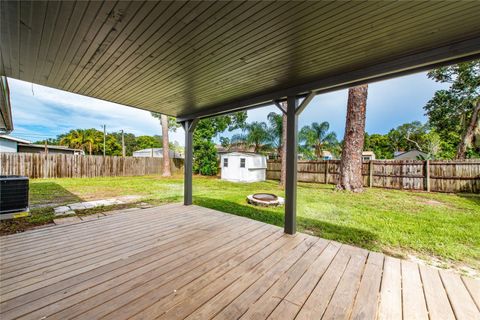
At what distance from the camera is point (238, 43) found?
193 cm

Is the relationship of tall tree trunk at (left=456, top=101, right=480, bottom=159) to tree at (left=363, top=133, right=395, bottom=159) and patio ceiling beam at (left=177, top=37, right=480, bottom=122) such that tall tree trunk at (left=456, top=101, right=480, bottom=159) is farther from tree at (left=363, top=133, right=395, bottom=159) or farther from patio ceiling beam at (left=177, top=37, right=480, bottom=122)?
tree at (left=363, top=133, right=395, bottom=159)

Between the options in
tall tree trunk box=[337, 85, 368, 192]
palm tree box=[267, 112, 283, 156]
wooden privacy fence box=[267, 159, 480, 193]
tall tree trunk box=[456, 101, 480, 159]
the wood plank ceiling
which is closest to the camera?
the wood plank ceiling

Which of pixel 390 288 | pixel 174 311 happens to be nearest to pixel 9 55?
pixel 174 311

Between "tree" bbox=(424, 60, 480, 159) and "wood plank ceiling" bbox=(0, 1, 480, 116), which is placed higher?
"tree" bbox=(424, 60, 480, 159)

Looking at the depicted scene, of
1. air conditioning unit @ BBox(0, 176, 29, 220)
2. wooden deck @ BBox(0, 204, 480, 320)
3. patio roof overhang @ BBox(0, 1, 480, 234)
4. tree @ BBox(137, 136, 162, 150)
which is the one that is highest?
tree @ BBox(137, 136, 162, 150)

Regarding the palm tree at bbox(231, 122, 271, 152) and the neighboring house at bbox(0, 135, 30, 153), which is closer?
the neighboring house at bbox(0, 135, 30, 153)

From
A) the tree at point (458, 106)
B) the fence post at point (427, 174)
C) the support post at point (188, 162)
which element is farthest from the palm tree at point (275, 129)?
the support post at point (188, 162)

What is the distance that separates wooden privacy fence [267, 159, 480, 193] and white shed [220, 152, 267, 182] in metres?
4.17

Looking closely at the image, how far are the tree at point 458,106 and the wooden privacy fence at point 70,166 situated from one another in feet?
59.3

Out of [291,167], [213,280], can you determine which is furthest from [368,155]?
[213,280]

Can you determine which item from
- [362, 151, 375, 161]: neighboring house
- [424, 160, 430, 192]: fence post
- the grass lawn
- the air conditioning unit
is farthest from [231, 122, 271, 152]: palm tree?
[362, 151, 375, 161]: neighboring house

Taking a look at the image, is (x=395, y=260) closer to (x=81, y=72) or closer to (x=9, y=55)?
(x=81, y=72)

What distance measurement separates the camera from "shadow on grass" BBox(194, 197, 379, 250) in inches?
124

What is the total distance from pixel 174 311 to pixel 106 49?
263 centimetres
